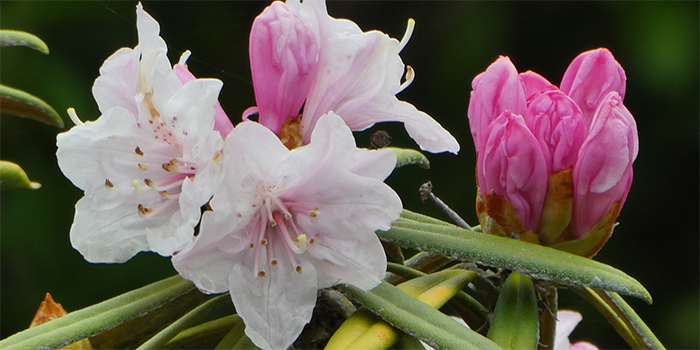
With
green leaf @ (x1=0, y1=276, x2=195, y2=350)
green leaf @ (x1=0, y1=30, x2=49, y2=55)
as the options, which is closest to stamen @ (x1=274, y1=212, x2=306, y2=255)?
green leaf @ (x1=0, y1=276, x2=195, y2=350)

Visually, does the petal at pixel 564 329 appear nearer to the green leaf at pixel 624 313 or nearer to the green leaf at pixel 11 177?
the green leaf at pixel 624 313

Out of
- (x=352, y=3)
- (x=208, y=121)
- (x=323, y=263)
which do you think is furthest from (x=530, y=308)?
(x=352, y=3)

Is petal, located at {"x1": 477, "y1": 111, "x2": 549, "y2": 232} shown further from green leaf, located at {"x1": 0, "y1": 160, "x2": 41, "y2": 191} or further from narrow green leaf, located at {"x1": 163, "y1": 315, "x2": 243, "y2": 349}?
green leaf, located at {"x1": 0, "y1": 160, "x2": 41, "y2": 191}

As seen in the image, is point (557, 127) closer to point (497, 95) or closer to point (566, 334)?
point (497, 95)

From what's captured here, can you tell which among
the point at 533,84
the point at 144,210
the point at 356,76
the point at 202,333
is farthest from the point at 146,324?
the point at 533,84

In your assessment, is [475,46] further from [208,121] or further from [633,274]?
[208,121]

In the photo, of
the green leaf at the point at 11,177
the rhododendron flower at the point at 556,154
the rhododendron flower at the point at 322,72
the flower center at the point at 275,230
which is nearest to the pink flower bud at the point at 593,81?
the rhododendron flower at the point at 556,154

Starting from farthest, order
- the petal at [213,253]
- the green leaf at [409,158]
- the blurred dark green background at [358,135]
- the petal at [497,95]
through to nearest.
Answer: the blurred dark green background at [358,135] < the green leaf at [409,158] < the petal at [497,95] < the petal at [213,253]
